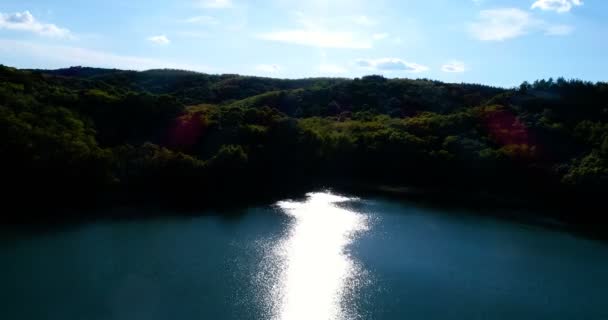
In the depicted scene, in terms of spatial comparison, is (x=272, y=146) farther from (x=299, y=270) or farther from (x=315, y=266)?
(x=299, y=270)

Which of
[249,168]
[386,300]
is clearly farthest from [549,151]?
[386,300]

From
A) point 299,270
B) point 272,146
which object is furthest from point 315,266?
point 272,146

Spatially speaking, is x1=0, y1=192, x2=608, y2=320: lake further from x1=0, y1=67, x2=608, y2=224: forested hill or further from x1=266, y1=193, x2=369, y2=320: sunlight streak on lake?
x1=0, y1=67, x2=608, y2=224: forested hill

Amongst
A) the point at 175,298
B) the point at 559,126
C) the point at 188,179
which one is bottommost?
the point at 175,298

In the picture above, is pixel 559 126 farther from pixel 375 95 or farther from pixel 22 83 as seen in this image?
pixel 22 83

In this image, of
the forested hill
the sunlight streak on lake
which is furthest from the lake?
the forested hill

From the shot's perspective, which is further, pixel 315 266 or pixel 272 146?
pixel 272 146
